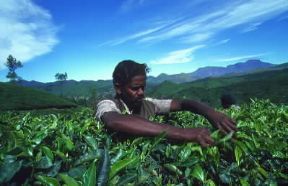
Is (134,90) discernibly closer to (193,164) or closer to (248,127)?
(248,127)

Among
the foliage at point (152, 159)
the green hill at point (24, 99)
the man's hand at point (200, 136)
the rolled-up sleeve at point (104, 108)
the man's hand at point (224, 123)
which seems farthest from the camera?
the green hill at point (24, 99)

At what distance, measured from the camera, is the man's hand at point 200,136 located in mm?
2633

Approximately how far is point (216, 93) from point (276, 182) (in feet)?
456

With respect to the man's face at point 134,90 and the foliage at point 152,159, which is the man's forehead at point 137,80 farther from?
the foliage at point 152,159

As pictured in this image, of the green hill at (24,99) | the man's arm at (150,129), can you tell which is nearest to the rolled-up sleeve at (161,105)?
the man's arm at (150,129)

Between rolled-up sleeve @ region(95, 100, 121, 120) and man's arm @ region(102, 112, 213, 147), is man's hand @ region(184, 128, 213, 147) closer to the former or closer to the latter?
man's arm @ region(102, 112, 213, 147)

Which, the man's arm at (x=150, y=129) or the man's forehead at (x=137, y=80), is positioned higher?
the man's forehead at (x=137, y=80)

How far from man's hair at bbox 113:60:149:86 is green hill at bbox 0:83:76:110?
6269 cm

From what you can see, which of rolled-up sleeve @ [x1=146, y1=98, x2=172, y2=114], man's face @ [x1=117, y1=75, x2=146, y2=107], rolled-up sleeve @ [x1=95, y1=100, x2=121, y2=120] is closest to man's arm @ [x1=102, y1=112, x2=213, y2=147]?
rolled-up sleeve @ [x1=95, y1=100, x2=121, y2=120]

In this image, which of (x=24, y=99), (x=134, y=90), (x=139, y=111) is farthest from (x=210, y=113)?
(x=24, y=99)

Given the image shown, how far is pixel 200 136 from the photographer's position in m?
2.66

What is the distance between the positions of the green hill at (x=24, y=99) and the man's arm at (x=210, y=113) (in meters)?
62.4

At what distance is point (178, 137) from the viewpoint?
2.78 m

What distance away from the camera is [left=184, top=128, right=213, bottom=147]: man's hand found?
8.64ft
